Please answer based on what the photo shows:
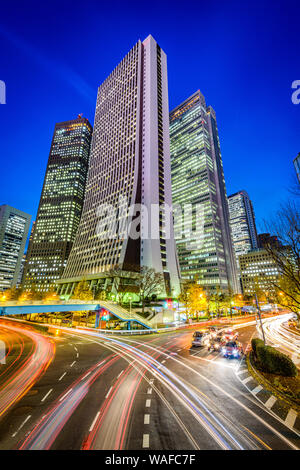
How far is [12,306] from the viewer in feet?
106

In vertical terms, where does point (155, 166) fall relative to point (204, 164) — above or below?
below

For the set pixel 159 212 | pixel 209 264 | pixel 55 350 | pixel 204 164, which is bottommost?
pixel 55 350

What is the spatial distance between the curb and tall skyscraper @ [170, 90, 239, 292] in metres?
110

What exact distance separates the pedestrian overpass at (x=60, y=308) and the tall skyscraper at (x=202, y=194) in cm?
8635

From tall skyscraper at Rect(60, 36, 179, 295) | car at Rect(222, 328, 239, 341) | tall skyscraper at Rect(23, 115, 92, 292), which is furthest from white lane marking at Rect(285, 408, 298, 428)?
tall skyscraper at Rect(23, 115, 92, 292)

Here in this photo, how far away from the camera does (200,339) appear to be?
2588cm

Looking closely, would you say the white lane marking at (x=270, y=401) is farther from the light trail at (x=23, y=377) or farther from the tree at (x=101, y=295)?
the tree at (x=101, y=295)

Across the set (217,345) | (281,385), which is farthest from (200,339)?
(281,385)

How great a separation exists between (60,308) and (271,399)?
4025 centimetres

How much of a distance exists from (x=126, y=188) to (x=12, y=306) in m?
72.3

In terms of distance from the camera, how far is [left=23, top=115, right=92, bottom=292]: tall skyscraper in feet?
504

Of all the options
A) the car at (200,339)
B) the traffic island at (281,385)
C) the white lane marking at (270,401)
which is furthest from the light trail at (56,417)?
the car at (200,339)
